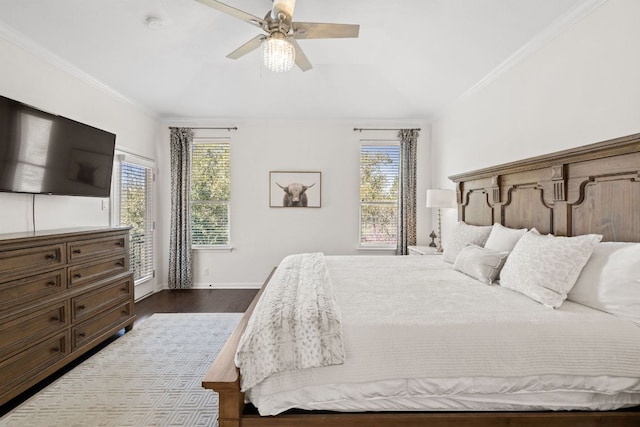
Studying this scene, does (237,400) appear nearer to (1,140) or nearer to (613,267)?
(613,267)

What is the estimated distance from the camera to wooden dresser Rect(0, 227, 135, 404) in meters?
1.99

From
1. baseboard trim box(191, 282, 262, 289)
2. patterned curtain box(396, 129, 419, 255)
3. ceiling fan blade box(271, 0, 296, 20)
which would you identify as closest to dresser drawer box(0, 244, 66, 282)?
ceiling fan blade box(271, 0, 296, 20)

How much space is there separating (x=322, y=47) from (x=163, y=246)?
3776 millimetres

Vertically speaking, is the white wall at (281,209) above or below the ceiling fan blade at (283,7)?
below

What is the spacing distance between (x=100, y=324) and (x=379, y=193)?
391 centimetres

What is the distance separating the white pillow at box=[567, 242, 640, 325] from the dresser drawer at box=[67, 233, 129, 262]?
3.58 metres

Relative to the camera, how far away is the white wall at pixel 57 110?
8.19ft

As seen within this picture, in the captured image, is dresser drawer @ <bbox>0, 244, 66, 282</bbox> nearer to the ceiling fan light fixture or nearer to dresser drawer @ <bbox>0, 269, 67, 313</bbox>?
dresser drawer @ <bbox>0, 269, 67, 313</bbox>

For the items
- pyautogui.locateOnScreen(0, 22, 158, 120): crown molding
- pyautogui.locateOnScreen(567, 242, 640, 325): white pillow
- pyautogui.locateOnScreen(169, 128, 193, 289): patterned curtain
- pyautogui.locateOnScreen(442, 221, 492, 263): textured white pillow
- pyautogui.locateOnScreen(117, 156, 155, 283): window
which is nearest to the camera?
pyautogui.locateOnScreen(567, 242, 640, 325): white pillow

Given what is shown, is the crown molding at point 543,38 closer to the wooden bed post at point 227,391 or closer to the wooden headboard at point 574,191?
the wooden headboard at point 574,191

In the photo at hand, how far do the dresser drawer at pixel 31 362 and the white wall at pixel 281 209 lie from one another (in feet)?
8.45

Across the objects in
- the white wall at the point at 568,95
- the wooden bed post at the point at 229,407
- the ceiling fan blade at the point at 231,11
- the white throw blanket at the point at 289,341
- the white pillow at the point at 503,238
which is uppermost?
the ceiling fan blade at the point at 231,11

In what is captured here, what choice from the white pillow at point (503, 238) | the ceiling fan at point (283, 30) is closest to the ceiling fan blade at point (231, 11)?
the ceiling fan at point (283, 30)

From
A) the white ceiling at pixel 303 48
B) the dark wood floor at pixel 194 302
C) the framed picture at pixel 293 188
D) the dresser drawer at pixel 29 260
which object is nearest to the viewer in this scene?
the dresser drawer at pixel 29 260
